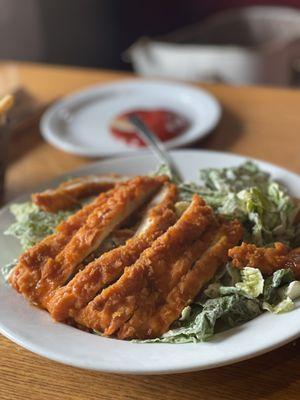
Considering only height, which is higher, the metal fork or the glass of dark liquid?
the glass of dark liquid

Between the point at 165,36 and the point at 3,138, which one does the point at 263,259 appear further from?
the point at 165,36

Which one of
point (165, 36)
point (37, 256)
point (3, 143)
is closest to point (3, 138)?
point (3, 143)

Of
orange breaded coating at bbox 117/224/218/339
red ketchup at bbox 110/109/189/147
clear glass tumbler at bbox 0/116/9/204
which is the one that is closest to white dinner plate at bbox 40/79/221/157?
red ketchup at bbox 110/109/189/147

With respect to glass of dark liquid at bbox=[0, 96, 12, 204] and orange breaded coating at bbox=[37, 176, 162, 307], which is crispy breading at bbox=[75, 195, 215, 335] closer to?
orange breaded coating at bbox=[37, 176, 162, 307]

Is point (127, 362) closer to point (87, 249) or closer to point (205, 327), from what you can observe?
point (205, 327)

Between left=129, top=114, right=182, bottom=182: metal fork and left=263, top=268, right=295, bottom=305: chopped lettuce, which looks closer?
left=263, top=268, right=295, bottom=305: chopped lettuce

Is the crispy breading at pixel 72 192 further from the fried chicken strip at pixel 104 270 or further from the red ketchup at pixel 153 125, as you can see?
the red ketchup at pixel 153 125
